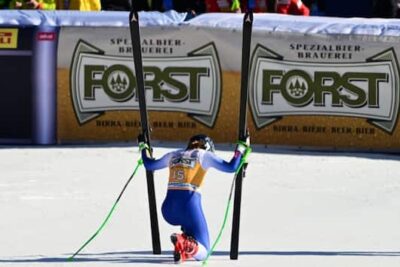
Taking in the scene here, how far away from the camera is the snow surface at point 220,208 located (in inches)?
394

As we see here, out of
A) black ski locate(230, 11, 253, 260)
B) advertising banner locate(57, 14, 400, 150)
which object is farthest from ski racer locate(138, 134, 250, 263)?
advertising banner locate(57, 14, 400, 150)

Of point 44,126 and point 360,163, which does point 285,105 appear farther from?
point 44,126

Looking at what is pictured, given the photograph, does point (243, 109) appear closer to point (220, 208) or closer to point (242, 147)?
point (242, 147)

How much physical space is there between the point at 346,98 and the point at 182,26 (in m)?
1.94

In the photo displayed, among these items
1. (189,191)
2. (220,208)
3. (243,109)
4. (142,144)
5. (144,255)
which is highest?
(243,109)

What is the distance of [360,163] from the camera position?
1412 centimetres

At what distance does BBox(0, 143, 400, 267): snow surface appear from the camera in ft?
32.8

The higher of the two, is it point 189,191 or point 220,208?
point 189,191

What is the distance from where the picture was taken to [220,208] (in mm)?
11914

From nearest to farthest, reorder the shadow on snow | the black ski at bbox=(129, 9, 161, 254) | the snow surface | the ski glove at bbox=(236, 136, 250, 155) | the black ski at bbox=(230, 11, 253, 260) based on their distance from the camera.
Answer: the black ski at bbox=(230, 11, 253, 260) < the ski glove at bbox=(236, 136, 250, 155) < the black ski at bbox=(129, 9, 161, 254) < the shadow on snow < the snow surface

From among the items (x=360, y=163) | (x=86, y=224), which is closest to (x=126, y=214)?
(x=86, y=224)

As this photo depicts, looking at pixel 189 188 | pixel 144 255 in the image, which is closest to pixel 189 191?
pixel 189 188

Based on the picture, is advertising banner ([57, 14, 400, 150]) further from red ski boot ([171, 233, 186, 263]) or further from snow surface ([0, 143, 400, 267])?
red ski boot ([171, 233, 186, 263])

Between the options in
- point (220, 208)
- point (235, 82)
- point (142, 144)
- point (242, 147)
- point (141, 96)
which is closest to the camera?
point (242, 147)
